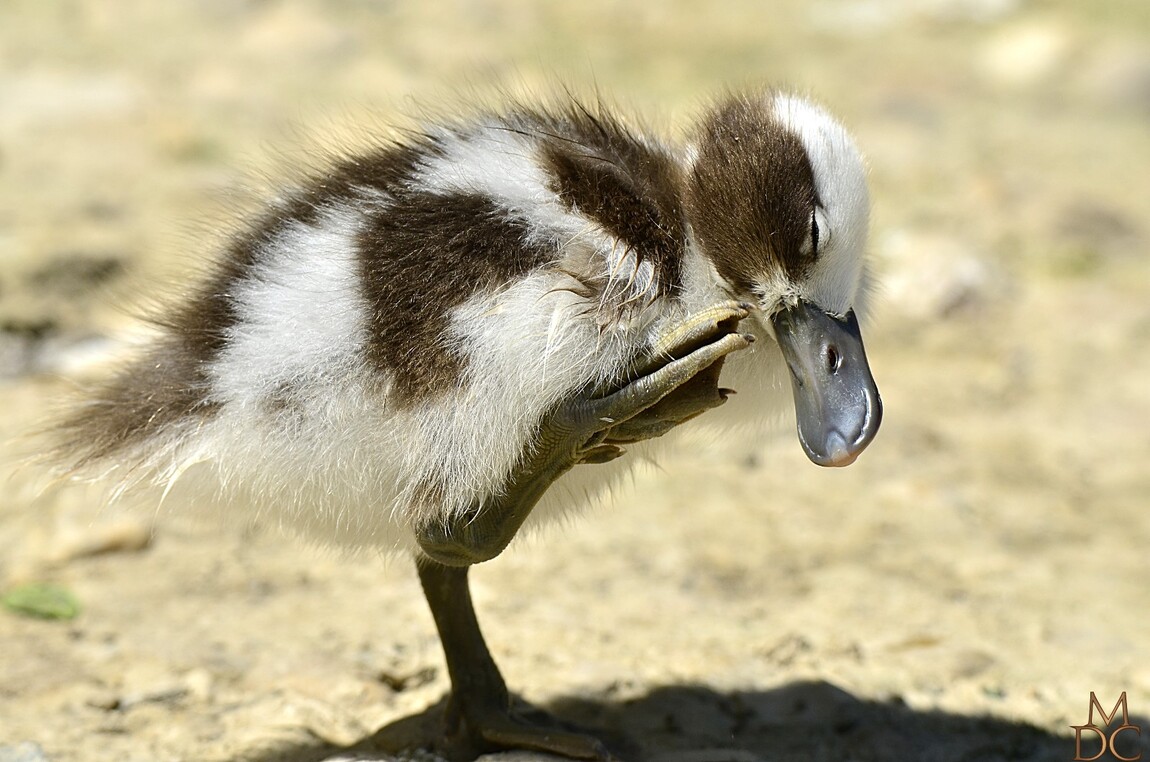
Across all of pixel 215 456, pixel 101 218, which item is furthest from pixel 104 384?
pixel 101 218

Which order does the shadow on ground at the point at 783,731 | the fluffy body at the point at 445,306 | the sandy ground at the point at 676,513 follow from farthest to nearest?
the sandy ground at the point at 676,513 < the shadow on ground at the point at 783,731 < the fluffy body at the point at 445,306

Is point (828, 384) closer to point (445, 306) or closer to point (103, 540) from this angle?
point (445, 306)

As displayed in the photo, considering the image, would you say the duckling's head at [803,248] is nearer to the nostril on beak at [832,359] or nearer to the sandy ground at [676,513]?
the nostril on beak at [832,359]

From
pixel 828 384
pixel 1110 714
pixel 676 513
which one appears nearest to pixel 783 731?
pixel 1110 714

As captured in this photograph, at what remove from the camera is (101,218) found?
4988 mm

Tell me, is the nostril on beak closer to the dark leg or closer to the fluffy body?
the fluffy body

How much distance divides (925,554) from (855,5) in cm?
531

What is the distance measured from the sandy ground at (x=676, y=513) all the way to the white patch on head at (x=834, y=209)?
35.9 inches

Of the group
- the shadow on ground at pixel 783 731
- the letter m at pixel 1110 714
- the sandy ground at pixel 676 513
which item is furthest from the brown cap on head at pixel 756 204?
the letter m at pixel 1110 714

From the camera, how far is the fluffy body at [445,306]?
81.8 inches

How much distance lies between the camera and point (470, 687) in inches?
97.7

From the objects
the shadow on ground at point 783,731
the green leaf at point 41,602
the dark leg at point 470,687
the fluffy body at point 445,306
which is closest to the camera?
the fluffy body at point 445,306

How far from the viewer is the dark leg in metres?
2.45

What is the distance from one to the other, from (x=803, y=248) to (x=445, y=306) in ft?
1.99
